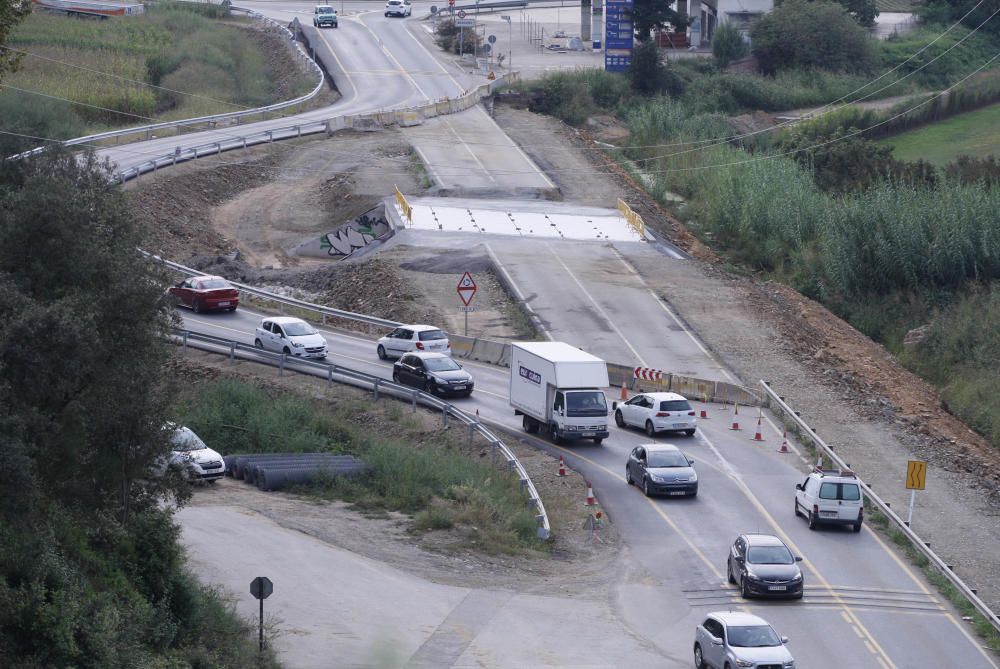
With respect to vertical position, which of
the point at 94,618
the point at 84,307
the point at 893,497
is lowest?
the point at 893,497

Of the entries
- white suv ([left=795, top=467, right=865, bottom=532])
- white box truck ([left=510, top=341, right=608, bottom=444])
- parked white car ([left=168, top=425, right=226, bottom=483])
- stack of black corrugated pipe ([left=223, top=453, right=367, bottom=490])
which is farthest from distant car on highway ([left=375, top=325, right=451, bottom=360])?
white suv ([left=795, top=467, right=865, bottom=532])

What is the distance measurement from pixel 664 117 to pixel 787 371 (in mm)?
44234

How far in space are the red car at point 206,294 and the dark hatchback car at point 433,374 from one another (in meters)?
10.3

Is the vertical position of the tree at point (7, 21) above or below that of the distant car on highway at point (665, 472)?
above

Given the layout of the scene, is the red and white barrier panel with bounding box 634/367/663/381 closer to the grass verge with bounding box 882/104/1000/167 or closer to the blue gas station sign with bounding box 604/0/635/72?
the grass verge with bounding box 882/104/1000/167

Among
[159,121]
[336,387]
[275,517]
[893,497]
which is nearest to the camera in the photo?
[275,517]

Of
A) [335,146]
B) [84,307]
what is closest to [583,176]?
[335,146]

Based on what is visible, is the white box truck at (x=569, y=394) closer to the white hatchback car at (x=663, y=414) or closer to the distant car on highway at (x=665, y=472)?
the white hatchback car at (x=663, y=414)

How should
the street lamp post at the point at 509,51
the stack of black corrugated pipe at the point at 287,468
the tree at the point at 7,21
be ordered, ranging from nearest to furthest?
the tree at the point at 7,21 < the stack of black corrugated pipe at the point at 287,468 < the street lamp post at the point at 509,51

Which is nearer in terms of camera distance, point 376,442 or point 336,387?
point 376,442

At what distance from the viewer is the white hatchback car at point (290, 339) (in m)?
41.7

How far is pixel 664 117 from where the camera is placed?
278 ft

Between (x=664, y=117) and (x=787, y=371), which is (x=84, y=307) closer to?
(x=787, y=371)

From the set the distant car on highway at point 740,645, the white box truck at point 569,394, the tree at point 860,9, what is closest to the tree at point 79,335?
the distant car on highway at point 740,645
